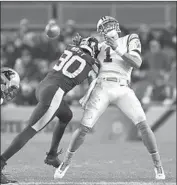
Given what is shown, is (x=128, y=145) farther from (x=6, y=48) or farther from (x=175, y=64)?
(x=6, y=48)

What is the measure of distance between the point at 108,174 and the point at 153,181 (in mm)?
855

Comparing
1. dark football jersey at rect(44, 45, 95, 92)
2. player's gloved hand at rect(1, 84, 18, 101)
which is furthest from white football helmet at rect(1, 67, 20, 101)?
dark football jersey at rect(44, 45, 95, 92)

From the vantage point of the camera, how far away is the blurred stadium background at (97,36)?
39.1ft

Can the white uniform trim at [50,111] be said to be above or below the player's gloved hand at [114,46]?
below

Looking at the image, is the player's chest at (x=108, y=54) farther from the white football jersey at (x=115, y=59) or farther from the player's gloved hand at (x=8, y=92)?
the player's gloved hand at (x=8, y=92)

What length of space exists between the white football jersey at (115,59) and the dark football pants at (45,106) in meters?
0.64

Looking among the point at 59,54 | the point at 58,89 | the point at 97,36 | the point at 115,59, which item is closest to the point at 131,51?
the point at 115,59

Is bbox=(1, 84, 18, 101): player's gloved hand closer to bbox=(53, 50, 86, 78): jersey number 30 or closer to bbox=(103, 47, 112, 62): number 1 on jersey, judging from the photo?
bbox=(53, 50, 86, 78): jersey number 30

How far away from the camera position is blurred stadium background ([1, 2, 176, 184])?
1193 centimetres

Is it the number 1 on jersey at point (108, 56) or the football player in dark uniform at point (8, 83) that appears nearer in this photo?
the football player in dark uniform at point (8, 83)

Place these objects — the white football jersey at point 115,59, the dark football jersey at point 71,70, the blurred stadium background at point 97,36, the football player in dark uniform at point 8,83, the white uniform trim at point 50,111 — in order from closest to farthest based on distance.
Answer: the football player in dark uniform at point 8,83, the white uniform trim at point 50,111, the dark football jersey at point 71,70, the white football jersey at point 115,59, the blurred stadium background at point 97,36

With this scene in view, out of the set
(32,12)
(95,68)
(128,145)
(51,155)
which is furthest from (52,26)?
(32,12)

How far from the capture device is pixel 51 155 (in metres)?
7.03

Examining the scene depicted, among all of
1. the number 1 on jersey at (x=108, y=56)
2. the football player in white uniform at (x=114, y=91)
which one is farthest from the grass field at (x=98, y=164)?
the number 1 on jersey at (x=108, y=56)
